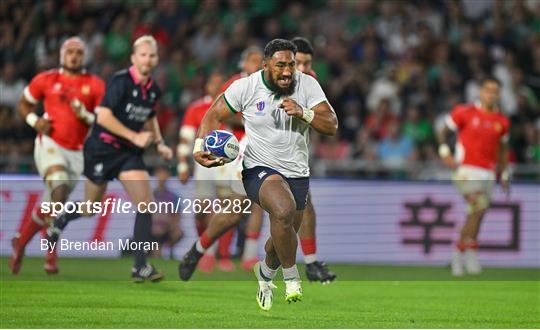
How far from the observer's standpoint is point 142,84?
14258 mm

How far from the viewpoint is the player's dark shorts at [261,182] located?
1123cm

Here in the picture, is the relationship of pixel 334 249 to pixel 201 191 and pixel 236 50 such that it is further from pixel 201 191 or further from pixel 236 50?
pixel 236 50

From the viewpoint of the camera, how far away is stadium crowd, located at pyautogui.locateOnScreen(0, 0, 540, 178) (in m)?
21.2

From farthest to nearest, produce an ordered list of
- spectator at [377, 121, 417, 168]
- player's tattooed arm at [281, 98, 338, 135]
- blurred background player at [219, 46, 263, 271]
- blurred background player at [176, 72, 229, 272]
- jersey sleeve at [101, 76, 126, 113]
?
spectator at [377, 121, 417, 168], blurred background player at [176, 72, 229, 272], blurred background player at [219, 46, 263, 271], jersey sleeve at [101, 76, 126, 113], player's tattooed arm at [281, 98, 338, 135]

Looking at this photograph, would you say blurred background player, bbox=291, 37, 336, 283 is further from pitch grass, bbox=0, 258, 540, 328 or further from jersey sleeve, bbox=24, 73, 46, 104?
jersey sleeve, bbox=24, 73, 46, 104

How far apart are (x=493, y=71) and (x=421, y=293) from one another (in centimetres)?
893

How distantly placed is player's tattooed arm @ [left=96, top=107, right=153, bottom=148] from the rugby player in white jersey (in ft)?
8.41

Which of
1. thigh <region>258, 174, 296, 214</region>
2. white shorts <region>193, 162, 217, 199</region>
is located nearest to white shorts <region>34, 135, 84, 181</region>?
white shorts <region>193, 162, 217, 199</region>

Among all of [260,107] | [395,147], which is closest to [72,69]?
[260,107]

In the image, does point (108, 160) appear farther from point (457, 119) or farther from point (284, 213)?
point (457, 119)

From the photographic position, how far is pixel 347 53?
22453 mm


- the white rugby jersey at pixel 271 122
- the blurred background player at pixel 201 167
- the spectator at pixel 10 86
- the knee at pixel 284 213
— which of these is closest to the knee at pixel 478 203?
the blurred background player at pixel 201 167

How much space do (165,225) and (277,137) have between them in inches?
314

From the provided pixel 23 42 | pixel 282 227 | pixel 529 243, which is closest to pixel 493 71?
pixel 529 243
